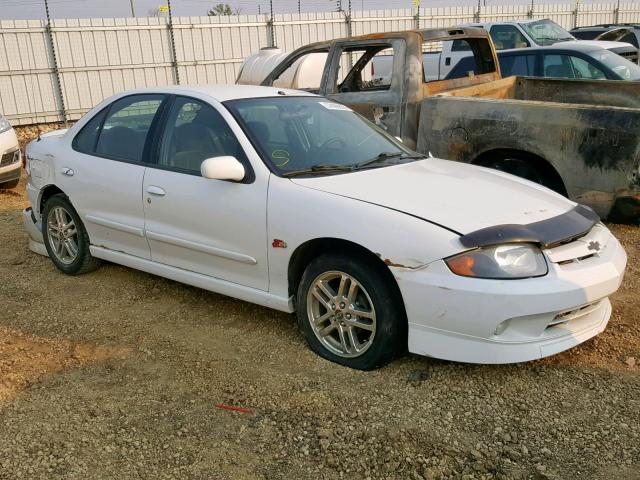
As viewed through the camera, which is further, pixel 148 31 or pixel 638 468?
pixel 148 31

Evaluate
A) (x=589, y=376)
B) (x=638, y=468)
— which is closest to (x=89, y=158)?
(x=589, y=376)

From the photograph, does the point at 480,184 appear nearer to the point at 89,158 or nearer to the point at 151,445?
the point at 151,445

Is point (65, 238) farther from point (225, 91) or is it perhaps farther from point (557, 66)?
point (557, 66)

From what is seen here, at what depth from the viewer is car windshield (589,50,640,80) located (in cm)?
941

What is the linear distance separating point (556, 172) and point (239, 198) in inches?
124

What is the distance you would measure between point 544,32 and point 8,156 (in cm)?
1064

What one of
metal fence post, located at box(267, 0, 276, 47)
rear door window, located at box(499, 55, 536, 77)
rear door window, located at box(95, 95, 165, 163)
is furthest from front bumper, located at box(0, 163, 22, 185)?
metal fence post, located at box(267, 0, 276, 47)

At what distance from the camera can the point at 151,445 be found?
3178 mm

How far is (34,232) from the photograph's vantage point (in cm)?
604

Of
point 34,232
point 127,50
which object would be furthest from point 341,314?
point 127,50

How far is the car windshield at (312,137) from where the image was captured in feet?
14.0

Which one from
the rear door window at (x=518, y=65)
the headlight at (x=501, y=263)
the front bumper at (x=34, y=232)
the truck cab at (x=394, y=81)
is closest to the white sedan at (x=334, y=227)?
the headlight at (x=501, y=263)

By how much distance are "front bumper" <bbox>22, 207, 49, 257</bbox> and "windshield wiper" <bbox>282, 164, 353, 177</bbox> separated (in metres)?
2.93

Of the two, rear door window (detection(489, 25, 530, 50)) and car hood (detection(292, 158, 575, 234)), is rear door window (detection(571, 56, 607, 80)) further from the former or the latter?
car hood (detection(292, 158, 575, 234))
